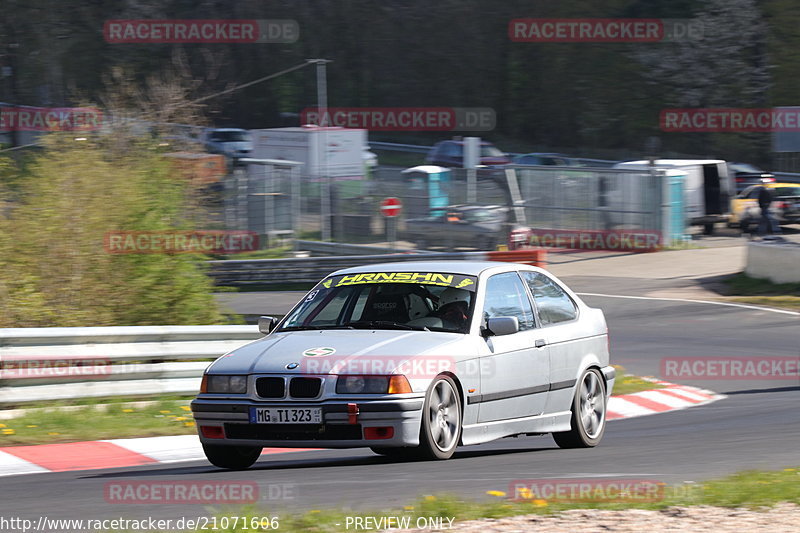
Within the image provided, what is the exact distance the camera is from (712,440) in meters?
9.64

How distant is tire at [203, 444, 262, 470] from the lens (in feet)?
26.1

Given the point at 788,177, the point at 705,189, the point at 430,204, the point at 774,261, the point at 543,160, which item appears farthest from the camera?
the point at 543,160

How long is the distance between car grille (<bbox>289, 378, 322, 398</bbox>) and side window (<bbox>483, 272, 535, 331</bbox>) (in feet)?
5.15

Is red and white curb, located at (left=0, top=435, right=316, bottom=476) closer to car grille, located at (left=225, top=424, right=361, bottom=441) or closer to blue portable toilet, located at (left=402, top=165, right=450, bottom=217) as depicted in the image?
car grille, located at (left=225, top=424, right=361, bottom=441)

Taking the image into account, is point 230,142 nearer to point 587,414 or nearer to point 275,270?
point 275,270

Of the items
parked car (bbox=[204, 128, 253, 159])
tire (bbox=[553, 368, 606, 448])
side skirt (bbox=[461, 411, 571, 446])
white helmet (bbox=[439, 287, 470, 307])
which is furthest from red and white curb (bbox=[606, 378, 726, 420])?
parked car (bbox=[204, 128, 253, 159])

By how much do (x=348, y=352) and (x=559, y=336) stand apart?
211 cm

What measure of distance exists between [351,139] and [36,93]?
42364mm

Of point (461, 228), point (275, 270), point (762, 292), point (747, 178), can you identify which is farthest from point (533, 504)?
point (747, 178)

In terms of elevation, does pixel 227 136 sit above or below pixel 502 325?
above

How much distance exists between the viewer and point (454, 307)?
8500 mm

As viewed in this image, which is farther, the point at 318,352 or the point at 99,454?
the point at 99,454

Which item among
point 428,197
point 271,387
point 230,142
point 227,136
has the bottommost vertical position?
point 271,387

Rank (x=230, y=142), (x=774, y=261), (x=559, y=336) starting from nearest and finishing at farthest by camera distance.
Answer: (x=559, y=336)
(x=774, y=261)
(x=230, y=142)
